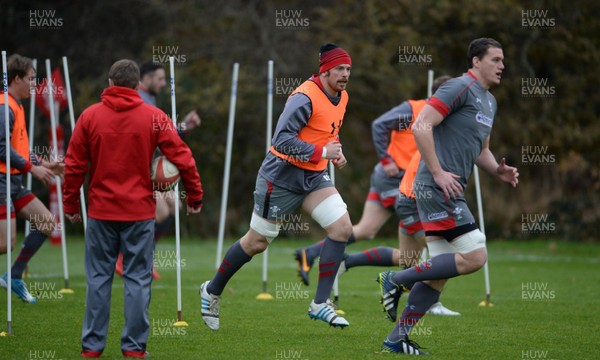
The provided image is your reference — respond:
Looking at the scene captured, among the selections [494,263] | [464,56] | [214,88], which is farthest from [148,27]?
[494,263]

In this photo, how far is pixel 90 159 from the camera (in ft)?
22.4

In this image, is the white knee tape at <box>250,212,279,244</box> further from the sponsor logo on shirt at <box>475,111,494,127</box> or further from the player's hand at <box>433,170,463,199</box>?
the sponsor logo on shirt at <box>475,111,494,127</box>

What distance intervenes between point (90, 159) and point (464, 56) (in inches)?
610

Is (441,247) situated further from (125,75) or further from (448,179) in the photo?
(125,75)

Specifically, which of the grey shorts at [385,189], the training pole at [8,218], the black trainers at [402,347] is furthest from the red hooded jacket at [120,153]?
the grey shorts at [385,189]

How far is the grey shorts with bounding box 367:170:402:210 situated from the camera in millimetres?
11008

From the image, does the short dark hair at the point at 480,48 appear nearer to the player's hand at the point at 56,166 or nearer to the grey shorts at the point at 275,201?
the grey shorts at the point at 275,201

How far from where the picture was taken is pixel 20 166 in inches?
352

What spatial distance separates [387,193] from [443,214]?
155 inches

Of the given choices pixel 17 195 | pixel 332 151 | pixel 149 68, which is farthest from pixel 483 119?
pixel 149 68

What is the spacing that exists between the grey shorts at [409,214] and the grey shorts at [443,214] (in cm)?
235

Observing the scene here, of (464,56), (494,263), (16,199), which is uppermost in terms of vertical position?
(464,56)

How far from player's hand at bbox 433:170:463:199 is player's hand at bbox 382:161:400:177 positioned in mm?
3758

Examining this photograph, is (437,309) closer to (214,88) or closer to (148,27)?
(214,88)
